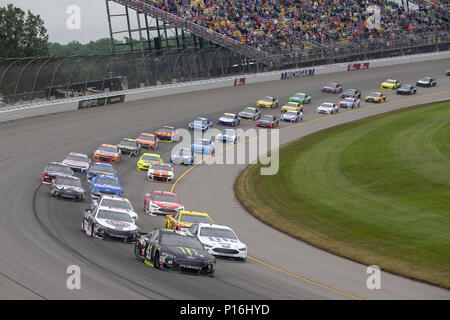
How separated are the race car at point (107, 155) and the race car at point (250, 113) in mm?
19609

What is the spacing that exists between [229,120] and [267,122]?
3.19 metres

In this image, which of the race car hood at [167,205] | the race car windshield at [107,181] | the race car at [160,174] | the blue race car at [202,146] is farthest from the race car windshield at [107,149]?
the race car hood at [167,205]

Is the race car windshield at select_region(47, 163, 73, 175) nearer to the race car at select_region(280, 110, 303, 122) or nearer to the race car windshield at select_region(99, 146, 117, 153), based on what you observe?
the race car windshield at select_region(99, 146, 117, 153)

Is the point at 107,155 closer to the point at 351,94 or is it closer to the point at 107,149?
the point at 107,149

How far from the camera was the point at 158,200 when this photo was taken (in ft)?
113

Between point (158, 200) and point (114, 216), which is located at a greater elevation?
point (114, 216)

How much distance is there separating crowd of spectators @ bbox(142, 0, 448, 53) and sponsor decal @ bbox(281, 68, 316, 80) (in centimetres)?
249

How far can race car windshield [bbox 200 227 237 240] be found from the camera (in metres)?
26.9

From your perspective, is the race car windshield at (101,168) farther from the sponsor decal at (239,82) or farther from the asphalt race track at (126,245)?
the sponsor decal at (239,82)

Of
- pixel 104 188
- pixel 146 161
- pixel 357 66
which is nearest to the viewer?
pixel 104 188

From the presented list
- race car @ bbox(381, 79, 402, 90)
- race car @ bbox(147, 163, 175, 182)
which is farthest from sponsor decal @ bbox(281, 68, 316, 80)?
race car @ bbox(147, 163, 175, 182)

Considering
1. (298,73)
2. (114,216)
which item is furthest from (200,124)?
(114,216)

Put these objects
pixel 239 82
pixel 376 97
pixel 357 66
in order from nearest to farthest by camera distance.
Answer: pixel 376 97, pixel 239 82, pixel 357 66

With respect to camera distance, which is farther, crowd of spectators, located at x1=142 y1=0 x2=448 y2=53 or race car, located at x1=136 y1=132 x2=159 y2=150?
crowd of spectators, located at x1=142 y1=0 x2=448 y2=53
